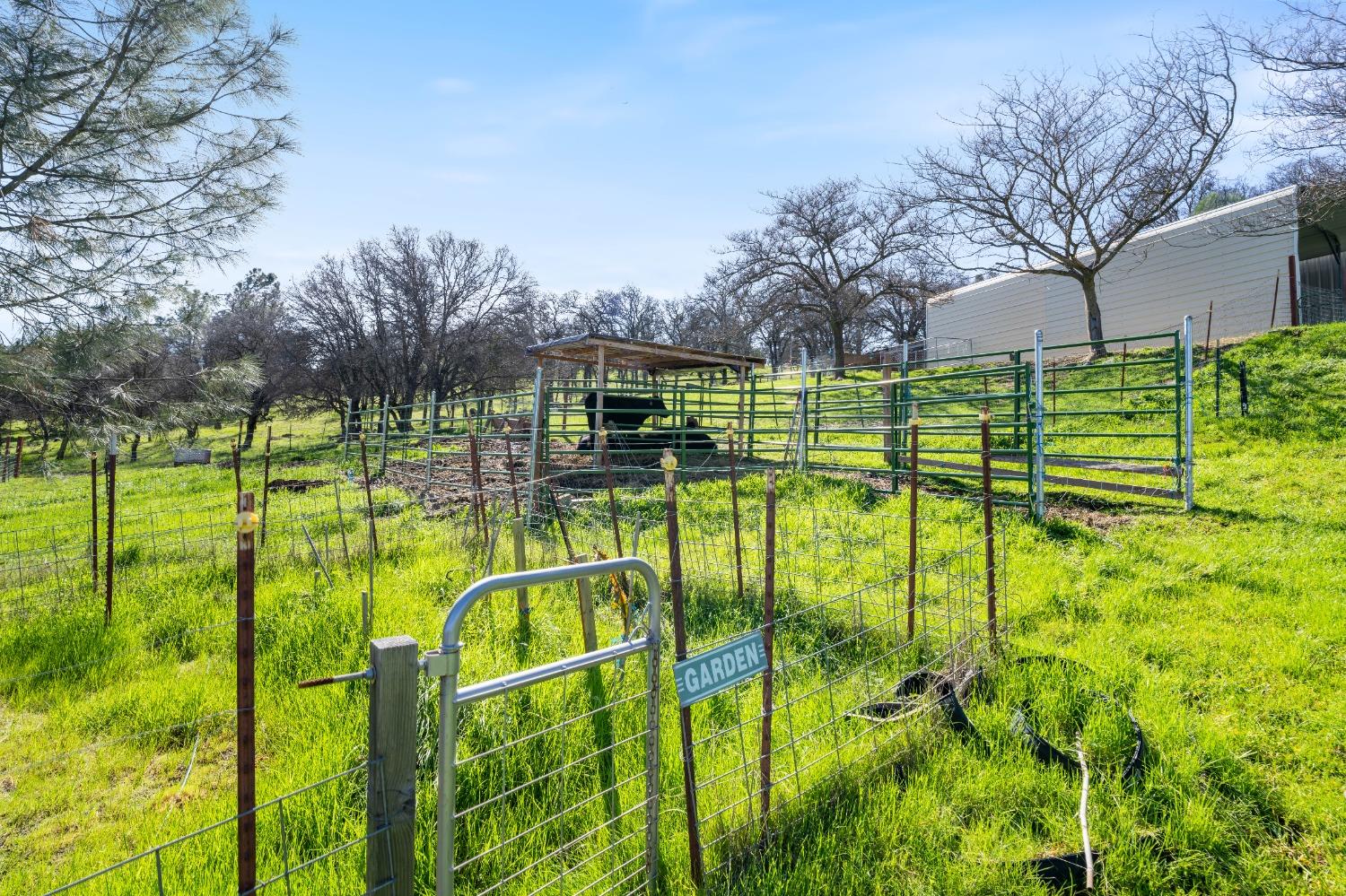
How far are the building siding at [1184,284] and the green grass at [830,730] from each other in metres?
13.1

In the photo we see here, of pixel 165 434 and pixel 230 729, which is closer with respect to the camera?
pixel 230 729

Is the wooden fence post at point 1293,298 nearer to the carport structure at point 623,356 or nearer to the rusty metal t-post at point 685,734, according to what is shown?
the carport structure at point 623,356

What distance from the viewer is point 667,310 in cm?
4972

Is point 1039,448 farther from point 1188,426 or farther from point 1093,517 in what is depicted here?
point 1188,426

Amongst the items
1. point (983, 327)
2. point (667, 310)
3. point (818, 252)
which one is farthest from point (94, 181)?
point (667, 310)

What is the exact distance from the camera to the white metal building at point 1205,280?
1562 centimetres

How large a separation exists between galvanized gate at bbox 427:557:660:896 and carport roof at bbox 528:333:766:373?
729cm

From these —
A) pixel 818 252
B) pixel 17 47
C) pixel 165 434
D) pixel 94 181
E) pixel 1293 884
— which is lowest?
pixel 1293 884

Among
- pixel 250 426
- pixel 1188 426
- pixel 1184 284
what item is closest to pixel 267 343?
pixel 250 426

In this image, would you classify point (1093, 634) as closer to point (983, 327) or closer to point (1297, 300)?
point (1297, 300)

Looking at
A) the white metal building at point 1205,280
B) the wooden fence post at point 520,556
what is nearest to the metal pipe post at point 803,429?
the wooden fence post at point 520,556

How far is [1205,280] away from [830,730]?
804 inches

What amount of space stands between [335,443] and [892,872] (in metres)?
26.5

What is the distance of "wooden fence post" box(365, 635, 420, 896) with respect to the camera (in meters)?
1.46
